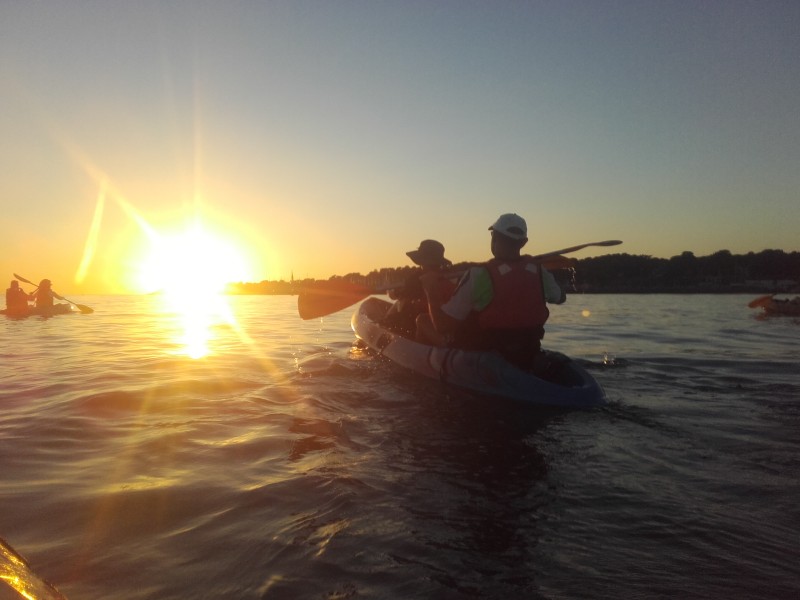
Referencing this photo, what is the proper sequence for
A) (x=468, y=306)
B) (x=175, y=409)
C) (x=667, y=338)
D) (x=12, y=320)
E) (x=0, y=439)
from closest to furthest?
(x=0, y=439) → (x=175, y=409) → (x=468, y=306) → (x=667, y=338) → (x=12, y=320)

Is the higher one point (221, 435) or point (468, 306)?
point (468, 306)

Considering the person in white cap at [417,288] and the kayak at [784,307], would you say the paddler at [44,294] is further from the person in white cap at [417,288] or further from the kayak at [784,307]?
the kayak at [784,307]

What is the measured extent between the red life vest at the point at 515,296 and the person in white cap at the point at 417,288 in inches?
65.1

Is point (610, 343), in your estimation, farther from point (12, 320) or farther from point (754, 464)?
point (12, 320)

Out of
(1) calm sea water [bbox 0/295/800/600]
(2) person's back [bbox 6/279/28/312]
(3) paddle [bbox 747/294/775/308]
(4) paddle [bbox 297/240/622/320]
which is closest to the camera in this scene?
(1) calm sea water [bbox 0/295/800/600]

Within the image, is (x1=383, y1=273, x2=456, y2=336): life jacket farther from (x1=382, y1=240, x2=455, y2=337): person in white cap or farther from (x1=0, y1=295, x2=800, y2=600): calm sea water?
(x1=0, y1=295, x2=800, y2=600): calm sea water

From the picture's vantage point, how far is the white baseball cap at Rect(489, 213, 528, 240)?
6.30m

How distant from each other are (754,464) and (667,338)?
11.4m

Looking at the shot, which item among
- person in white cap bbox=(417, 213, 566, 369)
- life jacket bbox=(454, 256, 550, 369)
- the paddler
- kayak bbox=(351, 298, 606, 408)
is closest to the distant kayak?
kayak bbox=(351, 298, 606, 408)

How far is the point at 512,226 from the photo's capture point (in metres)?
6.36

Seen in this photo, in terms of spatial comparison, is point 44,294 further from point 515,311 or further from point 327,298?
point 515,311

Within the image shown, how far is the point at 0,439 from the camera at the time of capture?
4.69 meters

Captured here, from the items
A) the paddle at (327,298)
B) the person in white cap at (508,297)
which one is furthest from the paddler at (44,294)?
the person in white cap at (508,297)

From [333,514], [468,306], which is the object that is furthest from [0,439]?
[468,306]
